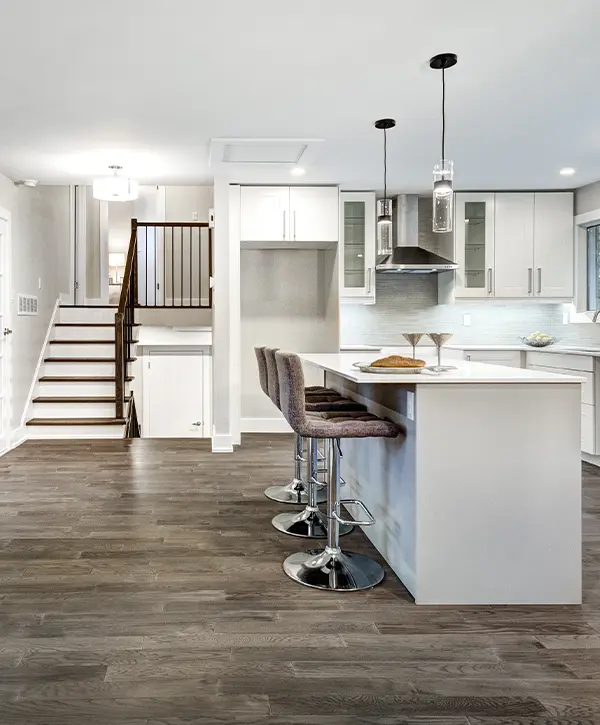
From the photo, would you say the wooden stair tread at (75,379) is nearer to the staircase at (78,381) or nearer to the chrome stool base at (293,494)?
the staircase at (78,381)

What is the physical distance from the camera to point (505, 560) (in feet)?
8.70

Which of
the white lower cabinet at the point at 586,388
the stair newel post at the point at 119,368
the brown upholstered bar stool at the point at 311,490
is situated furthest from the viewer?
the stair newel post at the point at 119,368

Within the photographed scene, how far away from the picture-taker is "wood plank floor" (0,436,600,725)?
6.23 feet

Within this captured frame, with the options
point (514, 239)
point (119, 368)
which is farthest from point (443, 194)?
point (119, 368)

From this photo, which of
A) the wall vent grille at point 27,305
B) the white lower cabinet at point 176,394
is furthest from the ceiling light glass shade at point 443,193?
the white lower cabinet at point 176,394

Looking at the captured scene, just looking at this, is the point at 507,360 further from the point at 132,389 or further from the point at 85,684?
the point at 85,684

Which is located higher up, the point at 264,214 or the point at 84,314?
the point at 264,214

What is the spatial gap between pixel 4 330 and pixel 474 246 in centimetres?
455

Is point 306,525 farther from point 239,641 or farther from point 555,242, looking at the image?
point 555,242

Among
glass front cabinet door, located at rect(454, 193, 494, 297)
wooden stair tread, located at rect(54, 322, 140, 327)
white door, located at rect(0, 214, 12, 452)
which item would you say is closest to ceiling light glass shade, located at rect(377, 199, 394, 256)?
glass front cabinet door, located at rect(454, 193, 494, 297)

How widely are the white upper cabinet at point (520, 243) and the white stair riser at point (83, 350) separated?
13.7ft

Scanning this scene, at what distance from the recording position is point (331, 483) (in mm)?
2938

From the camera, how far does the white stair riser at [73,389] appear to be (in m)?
6.99

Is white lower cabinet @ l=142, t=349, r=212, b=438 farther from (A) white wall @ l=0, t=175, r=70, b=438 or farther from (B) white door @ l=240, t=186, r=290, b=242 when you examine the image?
(B) white door @ l=240, t=186, r=290, b=242
